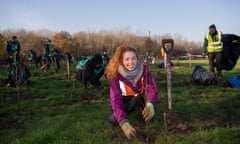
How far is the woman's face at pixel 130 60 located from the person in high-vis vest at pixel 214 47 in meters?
5.93

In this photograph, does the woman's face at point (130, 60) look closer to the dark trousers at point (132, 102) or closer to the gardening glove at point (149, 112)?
the dark trousers at point (132, 102)

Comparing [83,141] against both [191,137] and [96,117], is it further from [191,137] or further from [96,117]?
[191,137]

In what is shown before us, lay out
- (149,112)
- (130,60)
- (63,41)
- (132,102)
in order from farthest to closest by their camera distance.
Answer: (63,41), (132,102), (130,60), (149,112)

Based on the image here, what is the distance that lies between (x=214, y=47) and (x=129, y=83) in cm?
606

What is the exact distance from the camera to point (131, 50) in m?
3.34

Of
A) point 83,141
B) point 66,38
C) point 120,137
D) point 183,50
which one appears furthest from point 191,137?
point 183,50

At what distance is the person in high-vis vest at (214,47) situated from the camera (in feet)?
26.5

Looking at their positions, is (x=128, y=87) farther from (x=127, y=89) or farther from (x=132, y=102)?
(x=132, y=102)

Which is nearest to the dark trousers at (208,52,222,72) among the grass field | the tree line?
the grass field

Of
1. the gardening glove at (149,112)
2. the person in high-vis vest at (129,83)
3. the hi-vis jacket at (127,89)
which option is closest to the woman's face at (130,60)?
the person in high-vis vest at (129,83)

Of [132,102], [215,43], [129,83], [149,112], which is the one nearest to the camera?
[149,112]

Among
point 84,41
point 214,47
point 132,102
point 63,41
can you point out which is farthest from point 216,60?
point 84,41

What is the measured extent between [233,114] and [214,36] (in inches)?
200

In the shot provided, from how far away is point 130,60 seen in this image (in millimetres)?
3250
